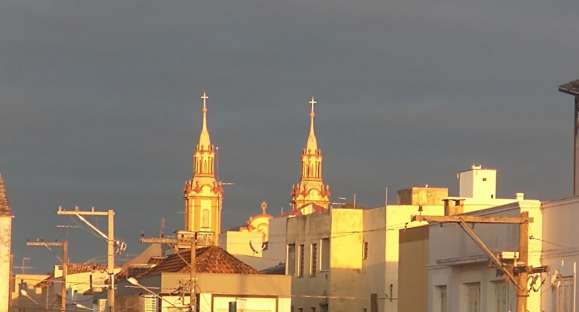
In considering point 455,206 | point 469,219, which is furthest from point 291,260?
point 469,219

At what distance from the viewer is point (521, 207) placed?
50438 mm

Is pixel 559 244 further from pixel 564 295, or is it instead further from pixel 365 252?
pixel 365 252

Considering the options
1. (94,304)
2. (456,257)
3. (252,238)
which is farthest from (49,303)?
(456,257)

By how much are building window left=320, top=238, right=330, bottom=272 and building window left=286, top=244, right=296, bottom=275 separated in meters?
3.31

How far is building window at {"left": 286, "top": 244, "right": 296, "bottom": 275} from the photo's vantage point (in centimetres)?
8112

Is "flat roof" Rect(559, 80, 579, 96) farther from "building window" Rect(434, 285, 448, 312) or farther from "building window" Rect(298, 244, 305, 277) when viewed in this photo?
"building window" Rect(298, 244, 305, 277)

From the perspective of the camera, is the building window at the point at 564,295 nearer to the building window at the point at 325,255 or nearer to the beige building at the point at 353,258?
the beige building at the point at 353,258

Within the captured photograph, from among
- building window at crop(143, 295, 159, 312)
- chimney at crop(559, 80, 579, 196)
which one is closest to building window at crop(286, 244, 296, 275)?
building window at crop(143, 295, 159, 312)

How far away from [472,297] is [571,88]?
7.31 metres

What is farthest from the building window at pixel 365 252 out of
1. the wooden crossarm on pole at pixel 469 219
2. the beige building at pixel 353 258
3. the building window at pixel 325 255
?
the wooden crossarm on pole at pixel 469 219

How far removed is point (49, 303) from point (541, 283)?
251 ft

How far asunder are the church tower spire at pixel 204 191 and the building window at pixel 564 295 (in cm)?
13532

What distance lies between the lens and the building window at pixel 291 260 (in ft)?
266

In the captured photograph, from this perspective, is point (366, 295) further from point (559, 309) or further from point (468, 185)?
point (559, 309)
